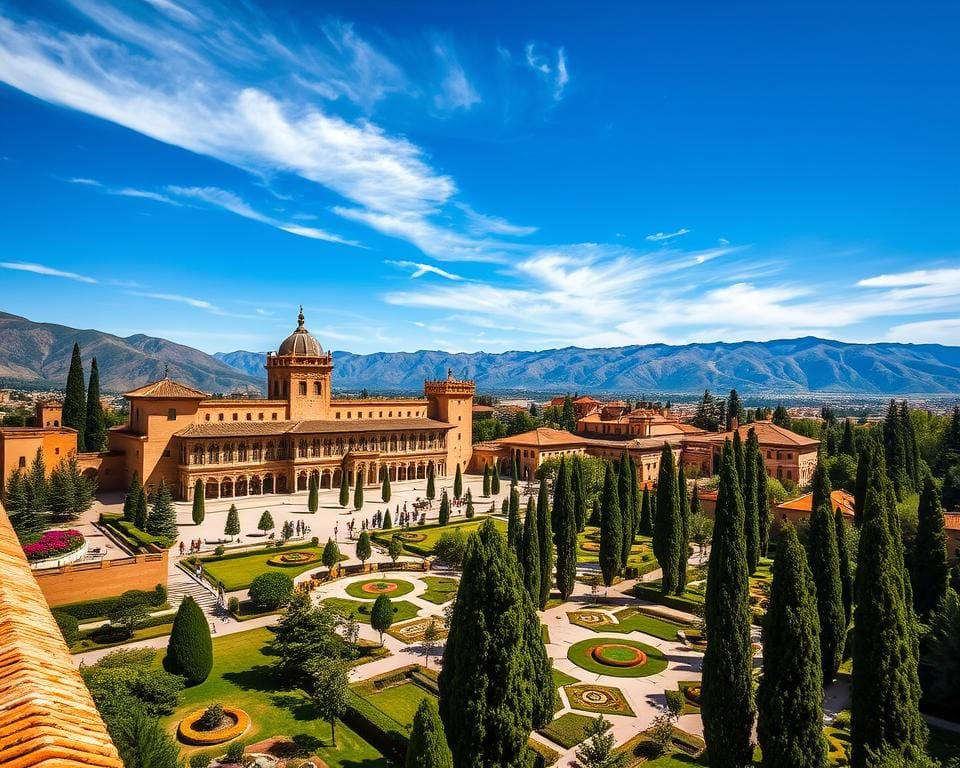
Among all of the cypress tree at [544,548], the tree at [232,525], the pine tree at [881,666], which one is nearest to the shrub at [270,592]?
the tree at [232,525]

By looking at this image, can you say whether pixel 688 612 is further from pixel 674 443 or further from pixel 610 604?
pixel 674 443

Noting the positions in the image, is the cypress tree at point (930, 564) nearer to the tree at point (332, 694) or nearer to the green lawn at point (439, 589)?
the green lawn at point (439, 589)

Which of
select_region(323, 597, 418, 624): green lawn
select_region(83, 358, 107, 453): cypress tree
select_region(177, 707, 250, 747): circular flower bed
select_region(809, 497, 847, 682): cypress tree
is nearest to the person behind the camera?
select_region(177, 707, 250, 747): circular flower bed

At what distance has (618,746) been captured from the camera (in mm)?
18531

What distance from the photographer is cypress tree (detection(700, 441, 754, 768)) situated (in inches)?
623

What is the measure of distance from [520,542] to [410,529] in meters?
18.6

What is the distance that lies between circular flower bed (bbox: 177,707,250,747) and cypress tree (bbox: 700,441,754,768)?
13191 millimetres

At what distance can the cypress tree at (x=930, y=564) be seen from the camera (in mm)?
24266

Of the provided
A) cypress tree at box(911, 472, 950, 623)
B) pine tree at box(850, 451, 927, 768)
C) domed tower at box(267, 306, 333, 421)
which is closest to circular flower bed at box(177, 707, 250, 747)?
pine tree at box(850, 451, 927, 768)

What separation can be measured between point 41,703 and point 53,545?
104 ft

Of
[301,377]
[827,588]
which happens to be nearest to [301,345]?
[301,377]

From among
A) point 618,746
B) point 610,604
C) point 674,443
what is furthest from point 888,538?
point 674,443

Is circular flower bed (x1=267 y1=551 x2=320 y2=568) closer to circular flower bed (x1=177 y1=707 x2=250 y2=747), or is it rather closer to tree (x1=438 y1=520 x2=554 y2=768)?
circular flower bed (x1=177 y1=707 x2=250 y2=747)

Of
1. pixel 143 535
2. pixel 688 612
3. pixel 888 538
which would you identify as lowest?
pixel 688 612
